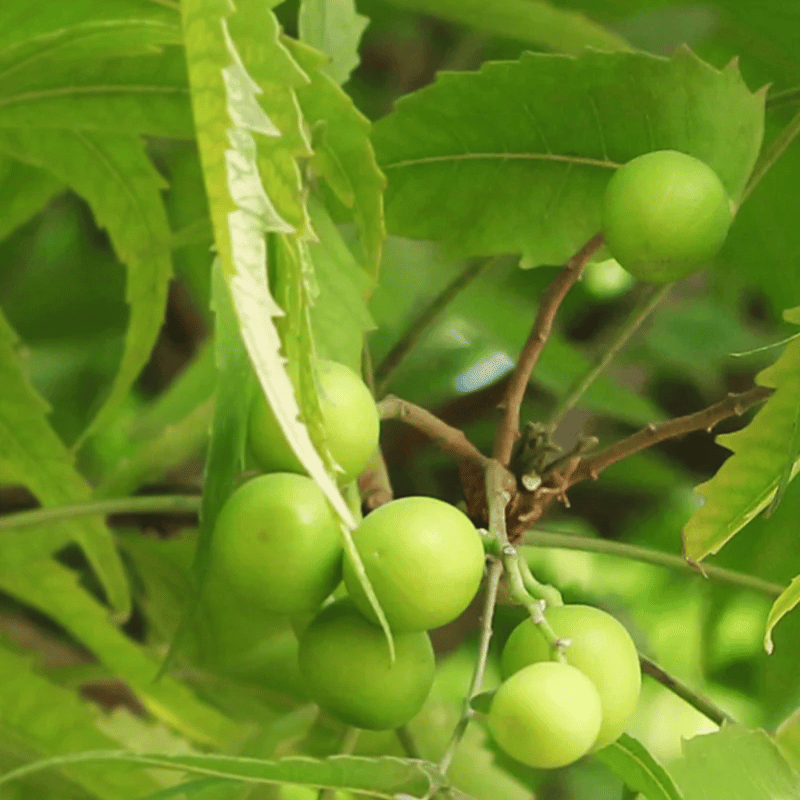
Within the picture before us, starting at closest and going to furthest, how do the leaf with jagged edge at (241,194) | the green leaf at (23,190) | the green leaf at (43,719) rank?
the leaf with jagged edge at (241,194), the green leaf at (43,719), the green leaf at (23,190)

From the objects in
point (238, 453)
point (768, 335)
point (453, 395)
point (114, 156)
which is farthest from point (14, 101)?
point (768, 335)

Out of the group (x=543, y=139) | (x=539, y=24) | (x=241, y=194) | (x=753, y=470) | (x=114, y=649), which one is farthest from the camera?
(x=114, y=649)

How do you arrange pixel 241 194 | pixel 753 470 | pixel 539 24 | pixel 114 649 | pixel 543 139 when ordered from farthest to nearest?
1. pixel 114 649
2. pixel 539 24
3. pixel 543 139
4. pixel 753 470
5. pixel 241 194

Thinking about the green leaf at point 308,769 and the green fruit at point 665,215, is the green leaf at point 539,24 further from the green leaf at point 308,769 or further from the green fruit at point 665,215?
the green leaf at point 308,769

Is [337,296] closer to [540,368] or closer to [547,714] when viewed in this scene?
[547,714]

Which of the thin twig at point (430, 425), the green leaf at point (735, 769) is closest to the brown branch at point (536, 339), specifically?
the thin twig at point (430, 425)

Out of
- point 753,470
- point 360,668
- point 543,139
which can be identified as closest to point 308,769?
point 360,668

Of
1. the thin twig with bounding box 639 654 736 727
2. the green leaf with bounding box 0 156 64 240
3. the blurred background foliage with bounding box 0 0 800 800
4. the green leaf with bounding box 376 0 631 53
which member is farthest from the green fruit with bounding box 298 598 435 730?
the green leaf with bounding box 0 156 64 240

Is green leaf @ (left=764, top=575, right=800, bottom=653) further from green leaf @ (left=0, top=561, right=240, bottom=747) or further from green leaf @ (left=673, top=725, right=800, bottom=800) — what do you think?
green leaf @ (left=0, top=561, right=240, bottom=747)
